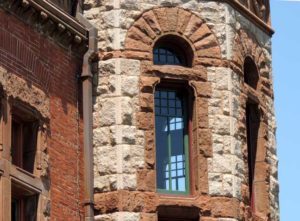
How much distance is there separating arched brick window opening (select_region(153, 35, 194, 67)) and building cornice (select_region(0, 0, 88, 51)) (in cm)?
150

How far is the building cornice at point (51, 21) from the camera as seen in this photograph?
29.1 metres

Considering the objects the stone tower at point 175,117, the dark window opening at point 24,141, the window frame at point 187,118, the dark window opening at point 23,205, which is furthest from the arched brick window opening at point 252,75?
the dark window opening at point 23,205

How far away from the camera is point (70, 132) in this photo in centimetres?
2991

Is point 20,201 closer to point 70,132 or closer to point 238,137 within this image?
point 70,132

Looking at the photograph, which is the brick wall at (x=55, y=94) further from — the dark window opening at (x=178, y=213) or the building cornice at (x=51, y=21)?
the dark window opening at (x=178, y=213)

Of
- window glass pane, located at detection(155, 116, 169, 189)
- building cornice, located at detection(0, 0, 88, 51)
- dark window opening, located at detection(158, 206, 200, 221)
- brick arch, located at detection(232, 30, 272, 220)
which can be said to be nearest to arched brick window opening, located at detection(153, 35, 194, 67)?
brick arch, located at detection(232, 30, 272, 220)

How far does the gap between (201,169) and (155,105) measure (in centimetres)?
168

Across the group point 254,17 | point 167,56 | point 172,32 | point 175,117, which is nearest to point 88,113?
point 175,117

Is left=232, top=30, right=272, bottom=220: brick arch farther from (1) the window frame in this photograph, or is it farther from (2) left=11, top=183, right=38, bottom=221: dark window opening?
(2) left=11, top=183, right=38, bottom=221: dark window opening

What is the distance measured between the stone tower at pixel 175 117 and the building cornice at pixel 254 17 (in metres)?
0.06

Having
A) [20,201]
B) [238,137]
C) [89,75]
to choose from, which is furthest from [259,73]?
[20,201]

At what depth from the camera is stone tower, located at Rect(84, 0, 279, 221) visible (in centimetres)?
2978

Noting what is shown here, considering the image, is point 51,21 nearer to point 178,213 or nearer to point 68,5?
point 68,5

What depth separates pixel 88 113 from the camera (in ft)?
99.1
